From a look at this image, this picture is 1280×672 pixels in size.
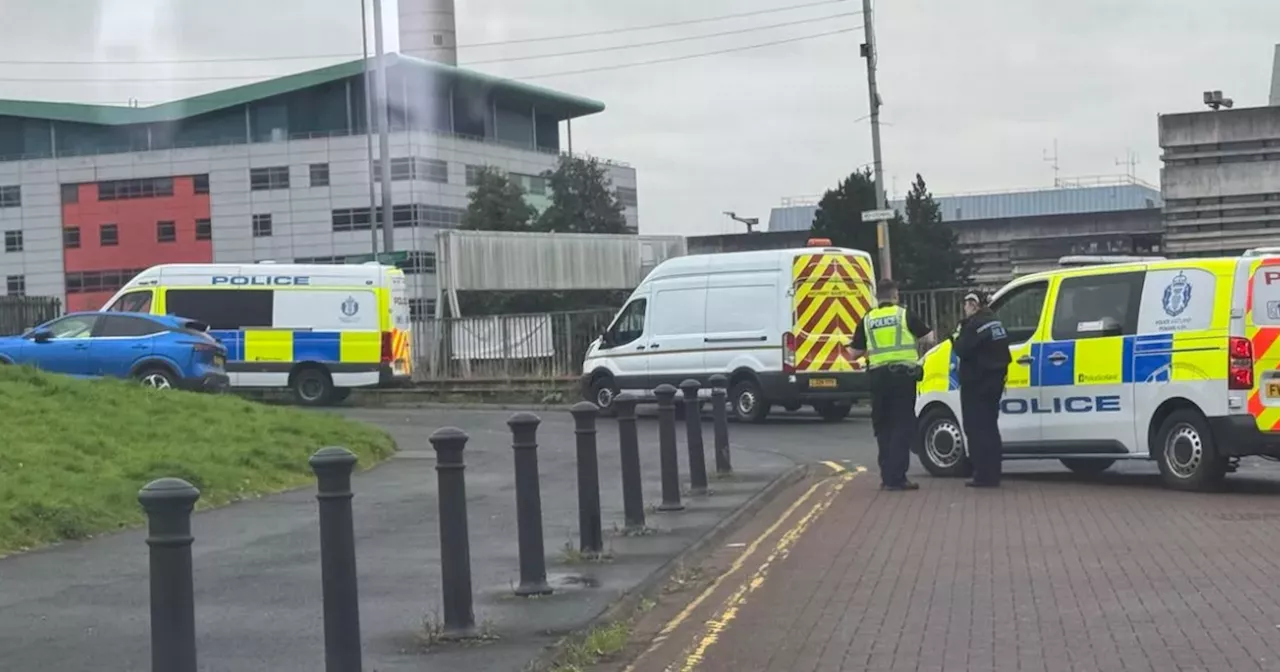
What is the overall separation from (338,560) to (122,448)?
8741 millimetres

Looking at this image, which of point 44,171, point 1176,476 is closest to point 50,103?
point 44,171

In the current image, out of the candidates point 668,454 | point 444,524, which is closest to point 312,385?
point 668,454

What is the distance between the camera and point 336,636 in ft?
20.9

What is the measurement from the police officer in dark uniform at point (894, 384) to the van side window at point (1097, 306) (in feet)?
4.12

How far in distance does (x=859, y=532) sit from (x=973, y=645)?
4.21m

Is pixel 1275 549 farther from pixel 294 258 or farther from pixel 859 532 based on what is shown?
pixel 294 258

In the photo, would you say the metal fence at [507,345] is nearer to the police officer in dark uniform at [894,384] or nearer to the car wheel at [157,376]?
the car wheel at [157,376]

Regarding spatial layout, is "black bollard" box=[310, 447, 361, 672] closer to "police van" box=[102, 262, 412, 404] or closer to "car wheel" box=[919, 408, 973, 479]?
"car wheel" box=[919, 408, 973, 479]

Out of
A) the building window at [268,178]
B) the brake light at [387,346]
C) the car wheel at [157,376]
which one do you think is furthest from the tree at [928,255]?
the building window at [268,178]

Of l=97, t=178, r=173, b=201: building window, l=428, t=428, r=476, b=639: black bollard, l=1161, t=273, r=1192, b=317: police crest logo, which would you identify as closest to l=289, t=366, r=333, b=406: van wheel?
l=1161, t=273, r=1192, b=317: police crest logo

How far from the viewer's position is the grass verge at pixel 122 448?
37.9 feet

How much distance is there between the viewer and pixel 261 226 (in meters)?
87.9

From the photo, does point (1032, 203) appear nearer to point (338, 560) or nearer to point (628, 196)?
point (628, 196)

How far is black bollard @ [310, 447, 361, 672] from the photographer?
6.32 m
